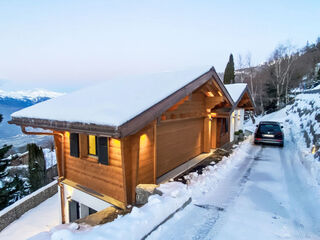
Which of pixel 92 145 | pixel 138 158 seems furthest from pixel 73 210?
pixel 138 158

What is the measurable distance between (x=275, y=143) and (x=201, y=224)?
9.48 m

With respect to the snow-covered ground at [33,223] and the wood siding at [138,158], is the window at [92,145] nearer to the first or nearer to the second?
the wood siding at [138,158]

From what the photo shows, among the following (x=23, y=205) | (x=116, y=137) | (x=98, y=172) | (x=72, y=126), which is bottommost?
(x=23, y=205)

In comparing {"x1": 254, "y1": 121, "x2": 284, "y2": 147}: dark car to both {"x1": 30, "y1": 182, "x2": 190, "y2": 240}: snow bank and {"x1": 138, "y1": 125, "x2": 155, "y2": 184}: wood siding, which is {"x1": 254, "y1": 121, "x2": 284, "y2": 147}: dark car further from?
{"x1": 30, "y1": 182, "x2": 190, "y2": 240}: snow bank

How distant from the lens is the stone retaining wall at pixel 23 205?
27.4 feet

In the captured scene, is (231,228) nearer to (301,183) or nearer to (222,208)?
(222,208)

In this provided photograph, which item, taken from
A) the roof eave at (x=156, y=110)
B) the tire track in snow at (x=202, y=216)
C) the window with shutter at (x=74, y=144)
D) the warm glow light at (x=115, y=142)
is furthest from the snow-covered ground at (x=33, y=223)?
the roof eave at (x=156, y=110)

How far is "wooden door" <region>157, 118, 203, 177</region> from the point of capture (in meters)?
6.57

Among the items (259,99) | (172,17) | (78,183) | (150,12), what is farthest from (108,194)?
(259,99)

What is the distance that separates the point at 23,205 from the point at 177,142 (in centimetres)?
917

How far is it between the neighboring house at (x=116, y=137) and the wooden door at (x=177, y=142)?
4cm

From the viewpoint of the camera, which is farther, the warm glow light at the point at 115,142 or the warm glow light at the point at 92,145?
the warm glow light at the point at 92,145

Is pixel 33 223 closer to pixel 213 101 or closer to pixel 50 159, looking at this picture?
pixel 213 101

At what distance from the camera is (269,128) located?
35.9 ft
